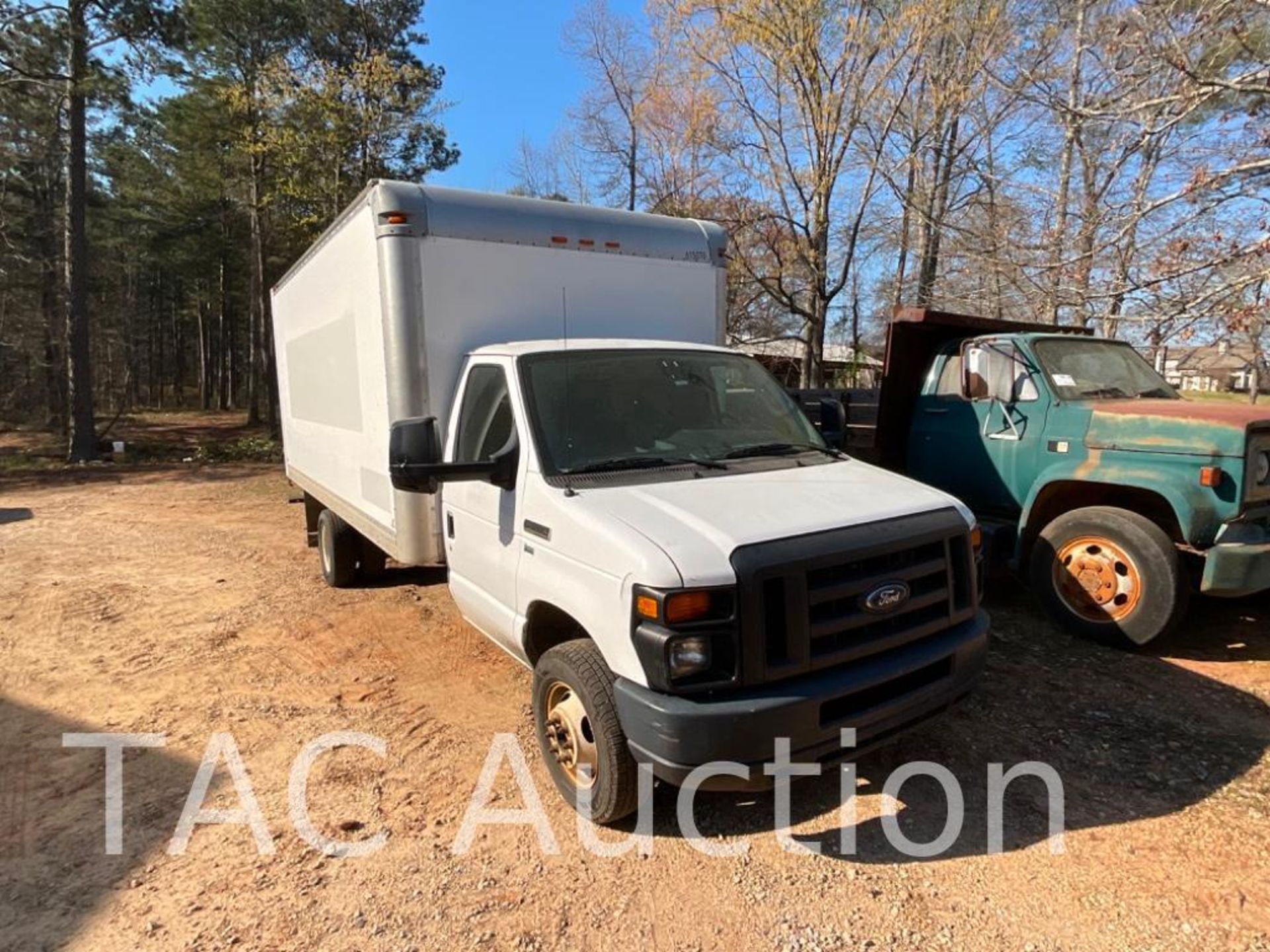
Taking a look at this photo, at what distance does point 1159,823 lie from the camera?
10.4 feet

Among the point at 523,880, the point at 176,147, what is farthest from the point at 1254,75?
the point at 176,147

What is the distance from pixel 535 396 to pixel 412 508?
1362 mm

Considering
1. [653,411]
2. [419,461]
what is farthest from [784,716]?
[419,461]

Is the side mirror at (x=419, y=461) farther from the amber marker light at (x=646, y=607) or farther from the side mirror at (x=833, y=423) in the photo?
the side mirror at (x=833, y=423)

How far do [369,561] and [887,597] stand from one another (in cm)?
520

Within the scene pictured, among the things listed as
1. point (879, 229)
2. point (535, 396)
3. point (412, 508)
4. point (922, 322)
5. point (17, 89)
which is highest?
point (17, 89)

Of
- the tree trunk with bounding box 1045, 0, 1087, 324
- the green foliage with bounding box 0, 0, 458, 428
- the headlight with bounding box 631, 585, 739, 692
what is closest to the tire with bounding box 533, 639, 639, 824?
the headlight with bounding box 631, 585, 739, 692

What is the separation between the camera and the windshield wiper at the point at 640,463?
3398mm

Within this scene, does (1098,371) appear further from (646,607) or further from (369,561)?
(369,561)

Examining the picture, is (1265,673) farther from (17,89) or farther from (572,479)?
(17,89)

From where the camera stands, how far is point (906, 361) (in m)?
6.75

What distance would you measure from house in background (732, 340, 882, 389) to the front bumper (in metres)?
12.8

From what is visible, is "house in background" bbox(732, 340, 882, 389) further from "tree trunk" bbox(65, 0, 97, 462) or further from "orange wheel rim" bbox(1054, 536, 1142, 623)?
"tree trunk" bbox(65, 0, 97, 462)

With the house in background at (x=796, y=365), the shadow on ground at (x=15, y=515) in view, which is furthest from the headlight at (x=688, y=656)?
the house in background at (x=796, y=365)
